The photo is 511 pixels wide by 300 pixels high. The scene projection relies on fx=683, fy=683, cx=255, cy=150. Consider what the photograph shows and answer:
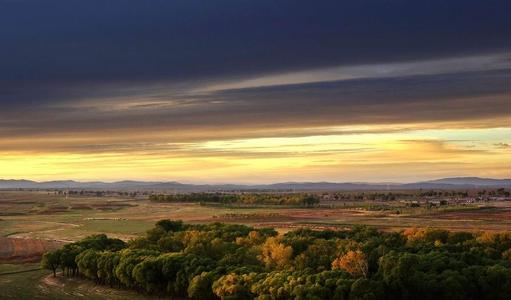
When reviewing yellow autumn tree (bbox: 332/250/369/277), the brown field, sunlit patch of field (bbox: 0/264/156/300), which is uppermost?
yellow autumn tree (bbox: 332/250/369/277)

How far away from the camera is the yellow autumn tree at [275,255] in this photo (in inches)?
3292

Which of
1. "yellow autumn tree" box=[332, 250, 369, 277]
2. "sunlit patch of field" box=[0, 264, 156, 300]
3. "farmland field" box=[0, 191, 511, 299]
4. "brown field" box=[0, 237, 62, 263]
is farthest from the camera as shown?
"brown field" box=[0, 237, 62, 263]

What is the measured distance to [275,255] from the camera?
8469 cm

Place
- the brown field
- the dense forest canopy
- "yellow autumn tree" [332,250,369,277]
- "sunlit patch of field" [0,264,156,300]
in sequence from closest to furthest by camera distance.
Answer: the dense forest canopy, "yellow autumn tree" [332,250,369,277], "sunlit patch of field" [0,264,156,300], the brown field

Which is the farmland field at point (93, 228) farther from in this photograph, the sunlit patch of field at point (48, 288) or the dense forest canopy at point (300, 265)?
the dense forest canopy at point (300, 265)

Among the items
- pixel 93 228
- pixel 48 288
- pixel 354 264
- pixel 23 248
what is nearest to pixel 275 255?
pixel 354 264

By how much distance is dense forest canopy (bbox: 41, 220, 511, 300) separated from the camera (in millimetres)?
65750

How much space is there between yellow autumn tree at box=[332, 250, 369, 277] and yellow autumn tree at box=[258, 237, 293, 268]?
979 cm

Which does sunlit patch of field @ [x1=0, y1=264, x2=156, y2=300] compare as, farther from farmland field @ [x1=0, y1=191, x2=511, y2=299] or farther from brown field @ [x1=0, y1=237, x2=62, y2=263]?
brown field @ [x1=0, y1=237, x2=62, y2=263]

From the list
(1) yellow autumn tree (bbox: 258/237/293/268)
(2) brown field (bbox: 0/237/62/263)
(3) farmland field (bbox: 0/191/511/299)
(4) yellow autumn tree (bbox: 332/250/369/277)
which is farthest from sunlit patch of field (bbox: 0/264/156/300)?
(4) yellow autumn tree (bbox: 332/250/369/277)

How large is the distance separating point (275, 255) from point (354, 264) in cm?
1397

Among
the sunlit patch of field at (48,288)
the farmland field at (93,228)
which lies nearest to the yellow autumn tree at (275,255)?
the sunlit patch of field at (48,288)

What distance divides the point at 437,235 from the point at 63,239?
3060 inches

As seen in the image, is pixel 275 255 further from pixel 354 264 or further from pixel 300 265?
Result: pixel 354 264
